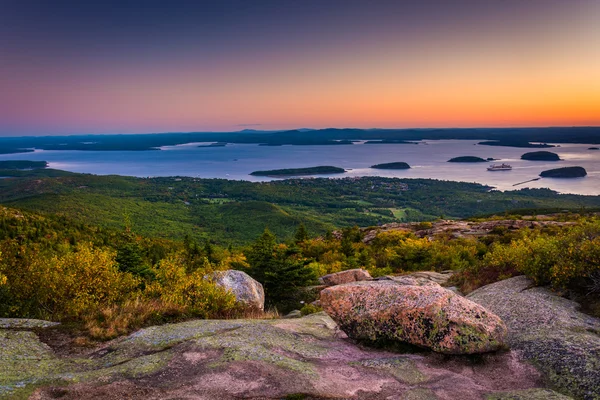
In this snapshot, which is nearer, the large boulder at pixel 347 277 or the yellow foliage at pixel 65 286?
the yellow foliage at pixel 65 286

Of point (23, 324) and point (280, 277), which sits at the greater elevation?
point (23, 324)

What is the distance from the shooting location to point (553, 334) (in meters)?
9.46

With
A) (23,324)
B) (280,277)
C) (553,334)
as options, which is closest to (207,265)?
(280,277)

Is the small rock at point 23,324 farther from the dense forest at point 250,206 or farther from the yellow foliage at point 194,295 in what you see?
the dense forest at point 250,206

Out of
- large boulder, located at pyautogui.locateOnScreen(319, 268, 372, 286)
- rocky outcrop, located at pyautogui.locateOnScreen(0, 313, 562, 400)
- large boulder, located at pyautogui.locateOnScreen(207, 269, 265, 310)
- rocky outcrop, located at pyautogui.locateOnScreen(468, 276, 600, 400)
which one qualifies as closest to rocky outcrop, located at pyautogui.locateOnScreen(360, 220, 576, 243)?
large boulder, located at pyautogui.locateOnScreen(319, 268, 372, 286)

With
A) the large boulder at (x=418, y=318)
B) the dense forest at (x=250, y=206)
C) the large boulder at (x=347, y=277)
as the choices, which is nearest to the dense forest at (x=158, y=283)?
the large boulder at (x=347, y=277)

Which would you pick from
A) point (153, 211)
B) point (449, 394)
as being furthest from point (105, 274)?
point (153, 211)

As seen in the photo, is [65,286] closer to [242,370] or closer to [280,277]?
[242,370]

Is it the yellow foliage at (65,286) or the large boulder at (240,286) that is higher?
the yellow foliage at (65,286)

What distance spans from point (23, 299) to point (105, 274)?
308 centimetres

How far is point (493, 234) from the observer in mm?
38156

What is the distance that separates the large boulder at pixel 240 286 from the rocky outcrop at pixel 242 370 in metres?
7.26

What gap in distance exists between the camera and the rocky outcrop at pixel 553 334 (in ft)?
25.5

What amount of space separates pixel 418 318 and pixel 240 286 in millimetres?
11095
